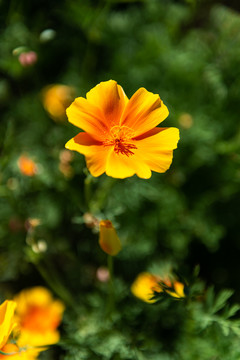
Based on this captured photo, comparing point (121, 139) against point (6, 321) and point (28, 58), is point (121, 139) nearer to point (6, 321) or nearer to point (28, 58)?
point (6, 321)

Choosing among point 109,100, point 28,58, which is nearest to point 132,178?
point 28,58

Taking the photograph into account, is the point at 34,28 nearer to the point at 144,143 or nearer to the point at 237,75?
the point at 237,75

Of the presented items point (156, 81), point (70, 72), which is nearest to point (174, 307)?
point (156, 81)

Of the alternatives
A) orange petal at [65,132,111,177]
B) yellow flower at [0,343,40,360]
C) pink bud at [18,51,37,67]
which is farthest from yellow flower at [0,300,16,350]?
pink bud at [18,51,37,67]

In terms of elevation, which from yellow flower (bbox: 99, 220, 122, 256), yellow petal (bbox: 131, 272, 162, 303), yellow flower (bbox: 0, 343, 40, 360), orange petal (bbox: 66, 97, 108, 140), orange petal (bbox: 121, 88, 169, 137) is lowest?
yellow flower (bbox: 0, 343, 40, 360)

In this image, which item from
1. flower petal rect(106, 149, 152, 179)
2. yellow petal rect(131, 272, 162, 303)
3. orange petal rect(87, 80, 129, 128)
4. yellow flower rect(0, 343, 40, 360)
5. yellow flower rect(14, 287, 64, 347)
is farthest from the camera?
yellow flower rect(14, 287, 64, 347)

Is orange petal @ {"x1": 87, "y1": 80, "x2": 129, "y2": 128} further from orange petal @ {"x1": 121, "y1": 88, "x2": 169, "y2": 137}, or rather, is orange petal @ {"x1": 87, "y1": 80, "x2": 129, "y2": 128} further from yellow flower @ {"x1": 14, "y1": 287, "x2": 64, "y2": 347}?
yellow flower @ {"x1": 14, "y1": 287, "x2": 64, "y2": 347}

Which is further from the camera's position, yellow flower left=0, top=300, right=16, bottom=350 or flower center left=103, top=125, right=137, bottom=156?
flower center left=103, top=125, right=137, bottom=156
